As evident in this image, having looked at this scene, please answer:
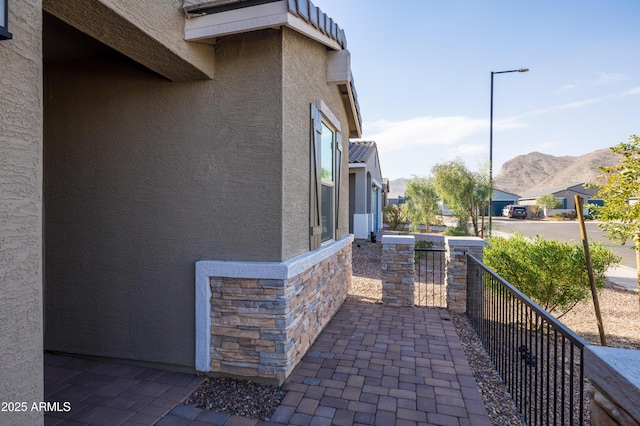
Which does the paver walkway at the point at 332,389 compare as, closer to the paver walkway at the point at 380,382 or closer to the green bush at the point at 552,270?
the paver walkway at the point at 380,382

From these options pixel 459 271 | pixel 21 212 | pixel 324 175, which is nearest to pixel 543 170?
pixel 459 271

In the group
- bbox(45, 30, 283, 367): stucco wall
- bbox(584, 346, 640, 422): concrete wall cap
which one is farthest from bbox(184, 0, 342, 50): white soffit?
bbox(584, 346, 640, 422): concrete wall cap

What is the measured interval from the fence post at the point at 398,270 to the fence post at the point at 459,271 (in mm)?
654

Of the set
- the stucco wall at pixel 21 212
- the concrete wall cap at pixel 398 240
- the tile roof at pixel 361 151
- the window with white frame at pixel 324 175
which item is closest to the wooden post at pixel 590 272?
the concrete wall cap at pixel 398 240

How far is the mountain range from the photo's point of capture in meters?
105

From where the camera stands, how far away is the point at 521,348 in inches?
119

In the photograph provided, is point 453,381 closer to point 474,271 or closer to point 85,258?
point 474,271

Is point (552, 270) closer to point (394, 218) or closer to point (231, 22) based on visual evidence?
point (231, 22)

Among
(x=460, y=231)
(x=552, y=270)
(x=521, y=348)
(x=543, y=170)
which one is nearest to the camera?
(x=521, y=348)

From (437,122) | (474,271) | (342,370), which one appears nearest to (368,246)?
(474,271)

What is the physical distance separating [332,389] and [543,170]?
15252 centimetres

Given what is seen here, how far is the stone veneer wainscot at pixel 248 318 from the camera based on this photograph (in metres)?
3.33

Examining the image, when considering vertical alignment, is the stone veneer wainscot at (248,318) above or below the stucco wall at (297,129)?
below

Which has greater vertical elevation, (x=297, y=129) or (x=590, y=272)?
(x=297, y=129)
